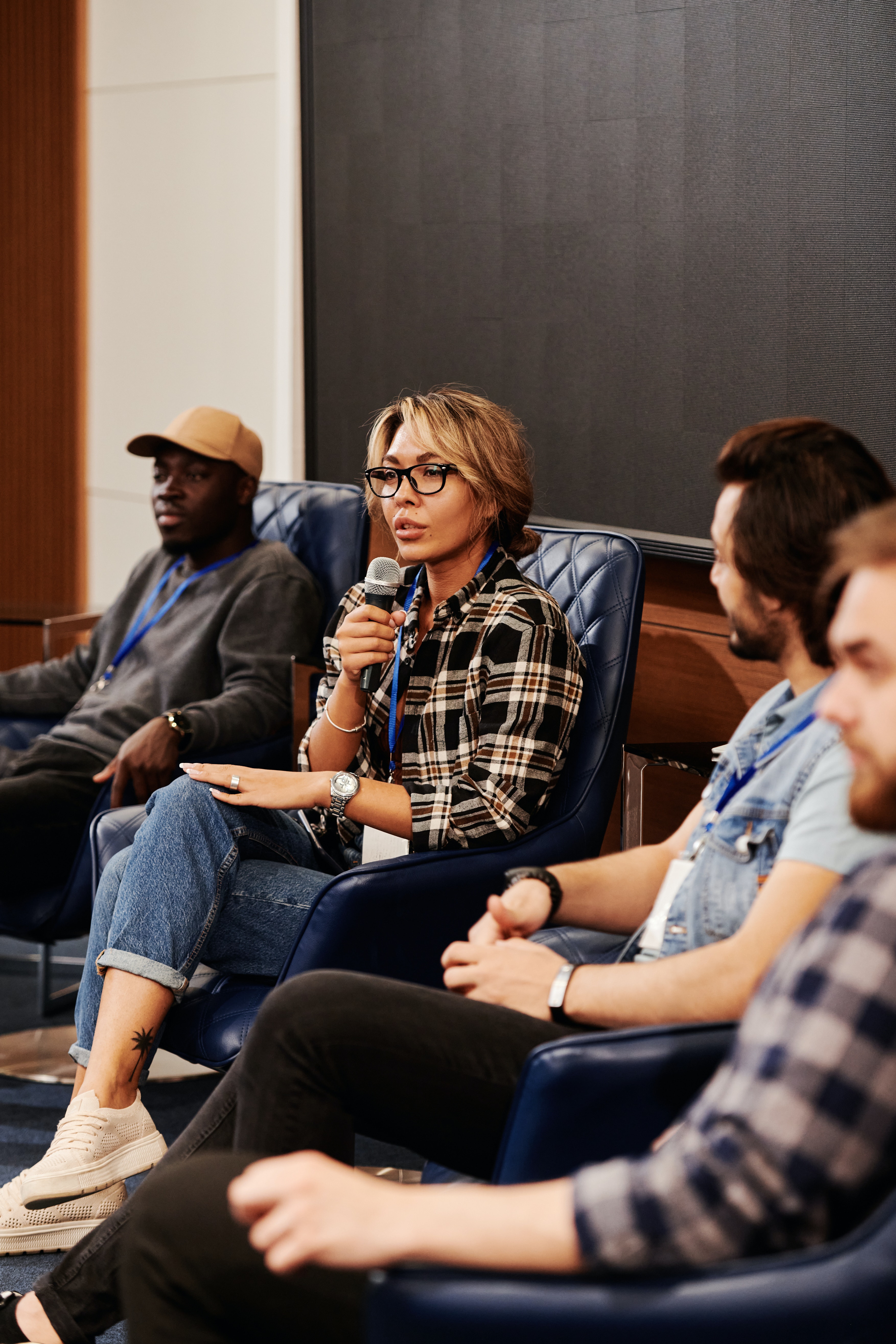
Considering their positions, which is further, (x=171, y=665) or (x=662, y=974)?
(x=171, y=665)

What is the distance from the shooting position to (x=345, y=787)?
77.3 inches

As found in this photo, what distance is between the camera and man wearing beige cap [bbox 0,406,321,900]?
2570 mm

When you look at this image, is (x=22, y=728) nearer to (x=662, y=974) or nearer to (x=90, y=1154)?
(x=90, y=1154)

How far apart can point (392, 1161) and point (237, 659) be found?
1.06 meters

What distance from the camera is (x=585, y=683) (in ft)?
7.13

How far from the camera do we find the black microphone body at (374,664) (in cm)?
204

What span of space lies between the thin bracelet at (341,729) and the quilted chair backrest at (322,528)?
81 centimetres

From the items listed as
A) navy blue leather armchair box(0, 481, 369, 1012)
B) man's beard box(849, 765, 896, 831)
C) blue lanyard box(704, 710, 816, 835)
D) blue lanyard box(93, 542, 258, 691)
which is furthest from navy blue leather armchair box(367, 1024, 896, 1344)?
blue lanyard box(93, 542, 258, 691)

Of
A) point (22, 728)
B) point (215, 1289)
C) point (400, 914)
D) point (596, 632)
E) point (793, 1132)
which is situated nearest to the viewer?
point (793, 1132)

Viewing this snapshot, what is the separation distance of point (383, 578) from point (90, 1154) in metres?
0.92

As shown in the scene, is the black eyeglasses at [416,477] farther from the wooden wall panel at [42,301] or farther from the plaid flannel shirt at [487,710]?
the wooden wall panel at [42,301]

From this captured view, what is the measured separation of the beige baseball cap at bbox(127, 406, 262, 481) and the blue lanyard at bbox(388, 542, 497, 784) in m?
0.98

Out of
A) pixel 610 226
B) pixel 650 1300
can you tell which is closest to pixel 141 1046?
pixel 650 1300

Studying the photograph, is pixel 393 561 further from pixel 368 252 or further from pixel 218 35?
pixel 218 35
